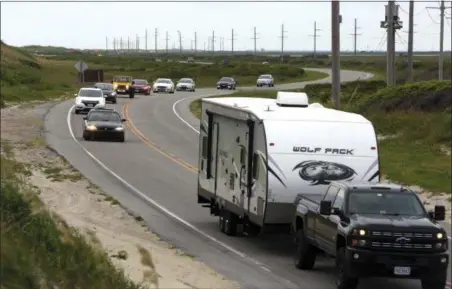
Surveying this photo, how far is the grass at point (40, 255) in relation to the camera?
982cm

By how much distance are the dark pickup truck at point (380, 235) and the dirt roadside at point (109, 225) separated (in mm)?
2053

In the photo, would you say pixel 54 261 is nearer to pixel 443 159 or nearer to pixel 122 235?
pixel 122 235

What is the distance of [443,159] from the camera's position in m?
34.4

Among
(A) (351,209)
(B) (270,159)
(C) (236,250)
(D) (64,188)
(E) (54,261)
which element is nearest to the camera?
(E) (54,261)

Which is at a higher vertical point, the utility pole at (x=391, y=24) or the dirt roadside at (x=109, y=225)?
the utility pole at (x=391, y=24)

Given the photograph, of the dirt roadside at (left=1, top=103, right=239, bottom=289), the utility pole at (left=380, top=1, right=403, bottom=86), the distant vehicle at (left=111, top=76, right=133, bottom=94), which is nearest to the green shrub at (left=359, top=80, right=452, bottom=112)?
the utility pole at (left=380, top=1, right=403, bottom=86)

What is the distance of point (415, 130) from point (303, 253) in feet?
79.5

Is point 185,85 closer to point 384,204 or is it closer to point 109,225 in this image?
point 109,225

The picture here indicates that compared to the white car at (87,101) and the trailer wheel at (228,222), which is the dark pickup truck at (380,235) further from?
the white car at (87,101)

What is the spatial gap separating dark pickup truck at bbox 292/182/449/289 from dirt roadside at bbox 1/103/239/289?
2.05 m

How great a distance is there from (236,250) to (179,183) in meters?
11.1

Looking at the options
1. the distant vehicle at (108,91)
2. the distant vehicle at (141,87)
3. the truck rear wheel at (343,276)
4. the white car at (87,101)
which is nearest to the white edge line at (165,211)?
the truck rear wheel at (343,276)

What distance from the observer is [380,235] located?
46.7ft

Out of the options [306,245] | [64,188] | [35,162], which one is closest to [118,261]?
[306,245]
